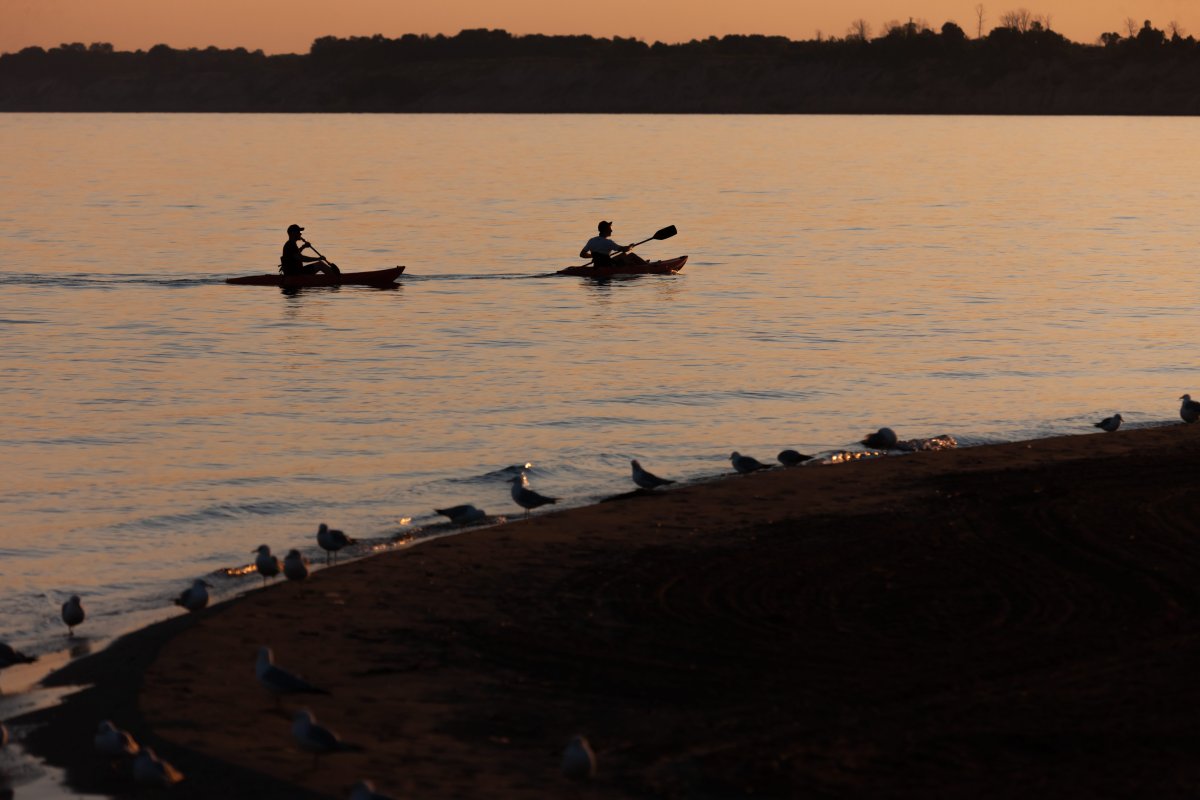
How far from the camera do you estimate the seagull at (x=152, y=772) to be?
9.20 metres

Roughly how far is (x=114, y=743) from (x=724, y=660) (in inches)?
155

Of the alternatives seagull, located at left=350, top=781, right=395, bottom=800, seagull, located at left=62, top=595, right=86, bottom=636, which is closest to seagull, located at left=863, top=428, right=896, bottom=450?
seagull, located at left=62, top=595, right=86, bottom=636

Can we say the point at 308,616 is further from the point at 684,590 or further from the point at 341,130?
the point at 341,130

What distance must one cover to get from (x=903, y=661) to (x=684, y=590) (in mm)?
2317

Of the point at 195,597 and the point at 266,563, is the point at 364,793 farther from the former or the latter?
the point at 266,563

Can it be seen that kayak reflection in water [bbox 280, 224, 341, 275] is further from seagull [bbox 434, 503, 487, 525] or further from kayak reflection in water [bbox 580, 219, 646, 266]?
seagull [bbox 434, 503, 487, 525]

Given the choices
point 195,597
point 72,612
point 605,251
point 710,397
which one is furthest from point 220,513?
point 605,251

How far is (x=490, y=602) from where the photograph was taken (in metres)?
13.0

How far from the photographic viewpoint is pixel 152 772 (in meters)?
9.20

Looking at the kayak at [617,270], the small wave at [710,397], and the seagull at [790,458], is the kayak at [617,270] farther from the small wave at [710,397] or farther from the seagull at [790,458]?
the seagull at [790,458]

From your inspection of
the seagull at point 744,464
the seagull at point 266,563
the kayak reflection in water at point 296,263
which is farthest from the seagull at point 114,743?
the kayak reflection in water at point 296,263

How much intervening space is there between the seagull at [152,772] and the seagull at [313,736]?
68 cm

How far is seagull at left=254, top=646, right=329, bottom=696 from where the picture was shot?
1051 cm

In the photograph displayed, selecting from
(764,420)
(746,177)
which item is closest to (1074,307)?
(764,420)
